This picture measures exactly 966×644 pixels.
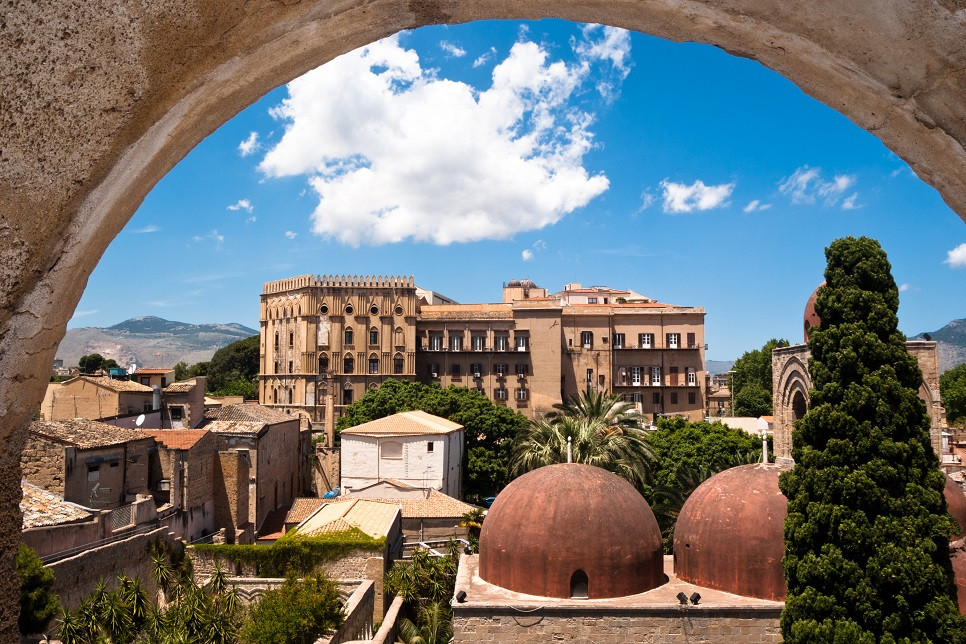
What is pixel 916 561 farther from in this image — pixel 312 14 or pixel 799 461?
pixel 312 14

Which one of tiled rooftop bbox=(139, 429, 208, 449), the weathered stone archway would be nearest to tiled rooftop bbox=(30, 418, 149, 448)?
tiled rooftop bbox=(139, 429, 208, 449)

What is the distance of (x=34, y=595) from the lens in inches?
501

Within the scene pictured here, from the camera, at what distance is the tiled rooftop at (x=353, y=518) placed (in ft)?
69.2

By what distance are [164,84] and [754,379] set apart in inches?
2924

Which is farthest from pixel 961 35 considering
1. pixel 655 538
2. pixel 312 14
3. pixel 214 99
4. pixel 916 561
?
pixel 655 538

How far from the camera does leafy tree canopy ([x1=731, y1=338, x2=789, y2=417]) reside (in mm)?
63875

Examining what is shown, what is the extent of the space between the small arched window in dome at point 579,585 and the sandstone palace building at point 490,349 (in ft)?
134

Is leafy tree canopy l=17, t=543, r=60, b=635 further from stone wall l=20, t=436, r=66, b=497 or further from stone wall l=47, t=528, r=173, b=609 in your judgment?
stone wall l=20, t=436, r=66, b=497

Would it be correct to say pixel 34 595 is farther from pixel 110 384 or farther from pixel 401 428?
pixel 110 384

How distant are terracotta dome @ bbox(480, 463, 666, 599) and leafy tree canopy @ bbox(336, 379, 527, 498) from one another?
672 inches

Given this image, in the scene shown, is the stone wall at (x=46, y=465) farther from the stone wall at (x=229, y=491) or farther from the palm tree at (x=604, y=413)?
the palm tree at (x=604, y=413)

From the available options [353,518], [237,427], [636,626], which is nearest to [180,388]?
[237,427]

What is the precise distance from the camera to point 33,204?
5.46 ft

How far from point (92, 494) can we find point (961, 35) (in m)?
22.8
